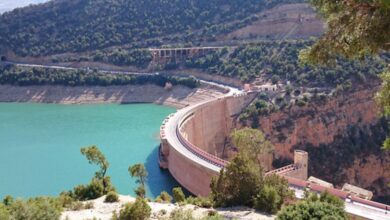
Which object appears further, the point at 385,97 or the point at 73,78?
the point at 73,78

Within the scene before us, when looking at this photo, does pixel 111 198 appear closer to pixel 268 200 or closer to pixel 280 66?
pixel 268 200

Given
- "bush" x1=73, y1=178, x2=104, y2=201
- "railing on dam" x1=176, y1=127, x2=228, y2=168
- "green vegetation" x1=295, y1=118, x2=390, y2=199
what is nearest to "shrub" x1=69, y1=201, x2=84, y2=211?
"bush" x1=73, y1=178, x2=104, y2=201

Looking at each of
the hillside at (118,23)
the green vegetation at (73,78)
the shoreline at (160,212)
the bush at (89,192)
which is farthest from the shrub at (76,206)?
the hillside at (118,23)

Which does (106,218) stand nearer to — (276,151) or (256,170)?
(256,170)

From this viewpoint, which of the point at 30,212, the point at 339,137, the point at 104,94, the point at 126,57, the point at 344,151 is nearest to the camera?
the point at 30,212

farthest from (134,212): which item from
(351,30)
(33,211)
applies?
(351,30)

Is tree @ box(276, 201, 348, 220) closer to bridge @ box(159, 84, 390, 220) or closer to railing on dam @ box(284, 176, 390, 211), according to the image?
railing on dam @ box(284, 176, 390, 211)

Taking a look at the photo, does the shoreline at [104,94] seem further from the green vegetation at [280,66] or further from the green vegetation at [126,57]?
the green vegetation at [126,57]
